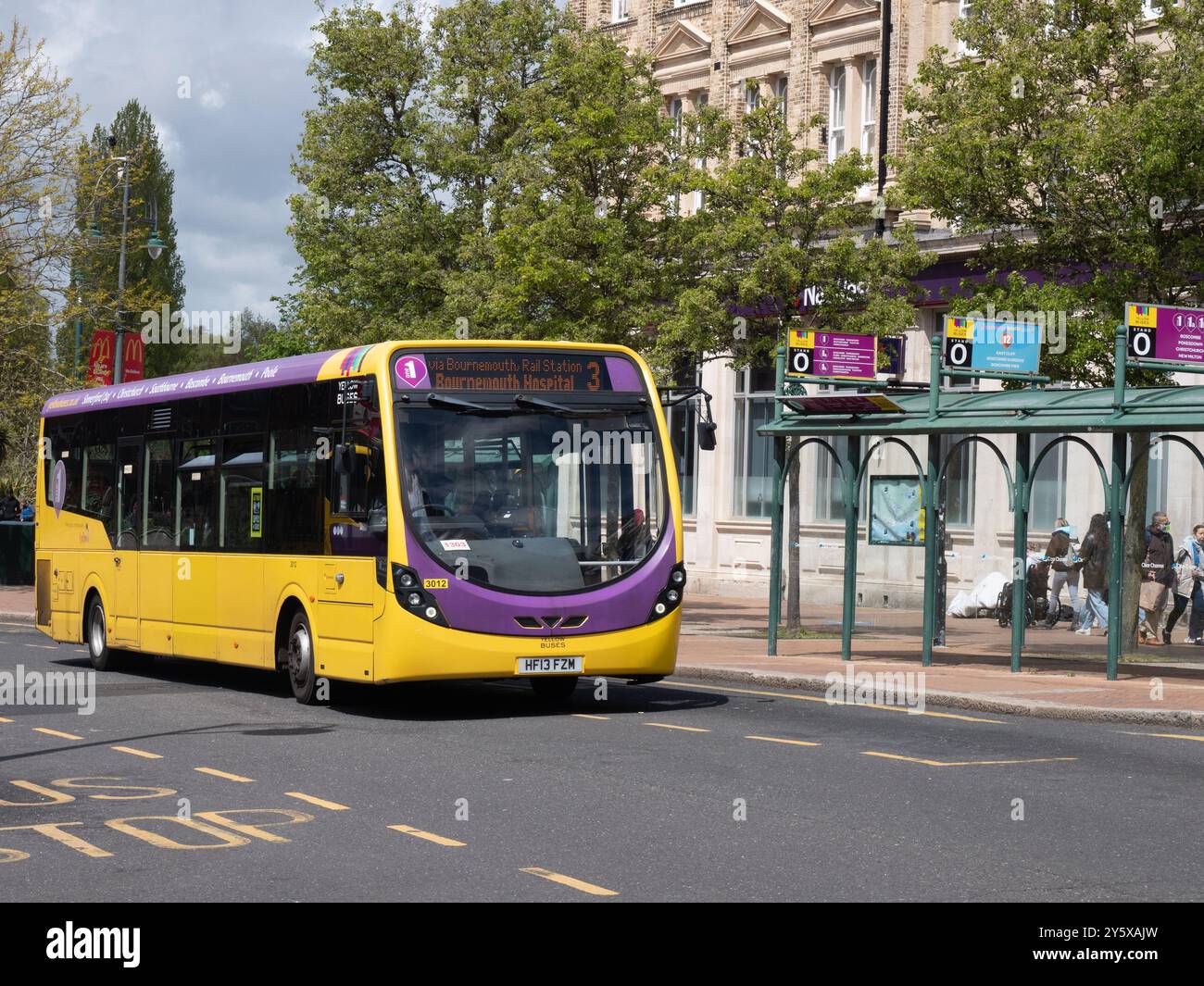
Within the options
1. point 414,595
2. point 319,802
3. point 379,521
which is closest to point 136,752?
point 414,595

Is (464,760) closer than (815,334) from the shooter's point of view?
Yes

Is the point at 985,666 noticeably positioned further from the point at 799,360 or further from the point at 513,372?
the point at 513,372

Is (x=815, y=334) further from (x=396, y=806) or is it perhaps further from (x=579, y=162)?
(x=396, y=806)

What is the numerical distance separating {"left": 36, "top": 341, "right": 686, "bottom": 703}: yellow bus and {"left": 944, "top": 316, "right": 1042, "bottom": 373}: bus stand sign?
5566 mm

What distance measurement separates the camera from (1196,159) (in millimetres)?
21297

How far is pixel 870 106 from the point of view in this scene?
34.6 metres

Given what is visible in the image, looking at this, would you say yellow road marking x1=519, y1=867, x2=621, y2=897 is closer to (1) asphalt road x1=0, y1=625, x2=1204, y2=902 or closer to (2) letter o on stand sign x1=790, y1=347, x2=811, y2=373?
(1) asphalt road x1=0, y1=625, x2=1204, y2=902

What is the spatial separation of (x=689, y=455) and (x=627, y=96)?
38.3 ft

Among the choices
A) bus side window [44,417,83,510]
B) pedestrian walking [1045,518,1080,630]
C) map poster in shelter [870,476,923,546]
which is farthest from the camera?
pedestrian walking [1045,518,1080,630]

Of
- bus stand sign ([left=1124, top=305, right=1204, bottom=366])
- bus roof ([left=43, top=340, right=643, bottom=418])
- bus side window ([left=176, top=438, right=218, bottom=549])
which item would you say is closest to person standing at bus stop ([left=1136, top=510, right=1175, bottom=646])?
bus stand sign ([left=1124, top=305, right=1204, bottom=366])

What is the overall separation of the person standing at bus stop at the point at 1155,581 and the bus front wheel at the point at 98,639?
482 inches

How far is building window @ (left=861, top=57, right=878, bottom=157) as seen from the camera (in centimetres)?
3434

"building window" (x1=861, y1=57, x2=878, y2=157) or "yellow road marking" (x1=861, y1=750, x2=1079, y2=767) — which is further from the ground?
"building window" (x1=861, y1=57, x2=878, y2=157)

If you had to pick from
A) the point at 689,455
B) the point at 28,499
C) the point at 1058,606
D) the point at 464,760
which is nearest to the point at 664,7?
the point at 689,455
